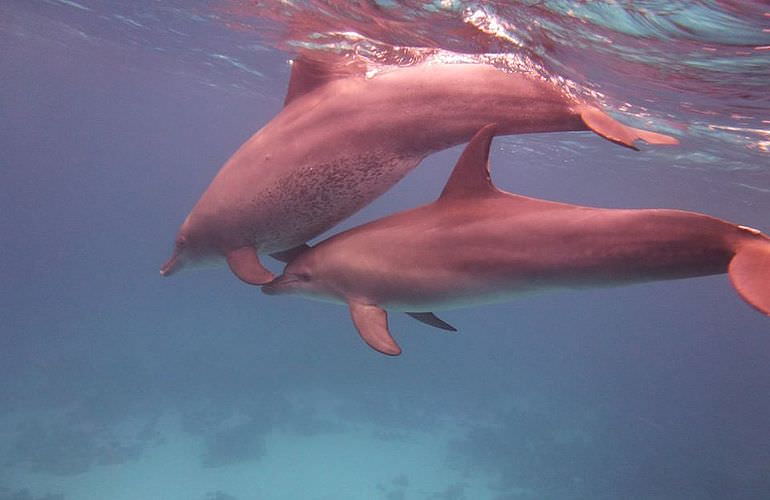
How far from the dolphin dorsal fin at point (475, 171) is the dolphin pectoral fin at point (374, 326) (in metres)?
1.03

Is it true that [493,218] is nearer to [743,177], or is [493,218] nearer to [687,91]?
[687,91]

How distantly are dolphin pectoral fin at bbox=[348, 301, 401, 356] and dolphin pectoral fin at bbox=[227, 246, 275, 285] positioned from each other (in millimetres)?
693

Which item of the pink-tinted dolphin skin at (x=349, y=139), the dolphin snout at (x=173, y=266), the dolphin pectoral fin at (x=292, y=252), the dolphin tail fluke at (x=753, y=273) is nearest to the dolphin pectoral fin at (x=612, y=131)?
the pink-tinted dolphin skin at (x=349, y=139)

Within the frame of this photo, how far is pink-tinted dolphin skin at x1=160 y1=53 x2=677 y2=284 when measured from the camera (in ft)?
12.4

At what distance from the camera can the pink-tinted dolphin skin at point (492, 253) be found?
271 centimetres

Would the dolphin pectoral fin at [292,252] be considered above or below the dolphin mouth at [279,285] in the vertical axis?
above

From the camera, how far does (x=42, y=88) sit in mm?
67938

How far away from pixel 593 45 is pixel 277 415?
22414 millimetres

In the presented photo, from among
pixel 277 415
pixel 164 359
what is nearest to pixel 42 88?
pixel 164 359

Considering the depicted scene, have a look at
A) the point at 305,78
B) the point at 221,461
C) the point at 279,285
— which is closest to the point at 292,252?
the point at 279,285

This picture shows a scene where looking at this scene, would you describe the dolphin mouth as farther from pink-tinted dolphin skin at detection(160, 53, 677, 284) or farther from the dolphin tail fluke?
the dolphin tail fluke

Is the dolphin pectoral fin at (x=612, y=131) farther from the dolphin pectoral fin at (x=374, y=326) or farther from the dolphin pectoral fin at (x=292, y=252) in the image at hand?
the dolphin pectoral fin at (x=292, y=252)

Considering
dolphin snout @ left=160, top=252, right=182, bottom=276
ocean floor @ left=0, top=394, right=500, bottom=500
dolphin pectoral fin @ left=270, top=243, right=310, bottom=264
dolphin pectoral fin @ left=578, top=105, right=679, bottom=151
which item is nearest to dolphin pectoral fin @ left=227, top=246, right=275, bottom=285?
dolphin pectoral fin @ left=270, top=243, right=310, bottom=264

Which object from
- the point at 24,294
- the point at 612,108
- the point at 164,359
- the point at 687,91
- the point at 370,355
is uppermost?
the point at 687,91
